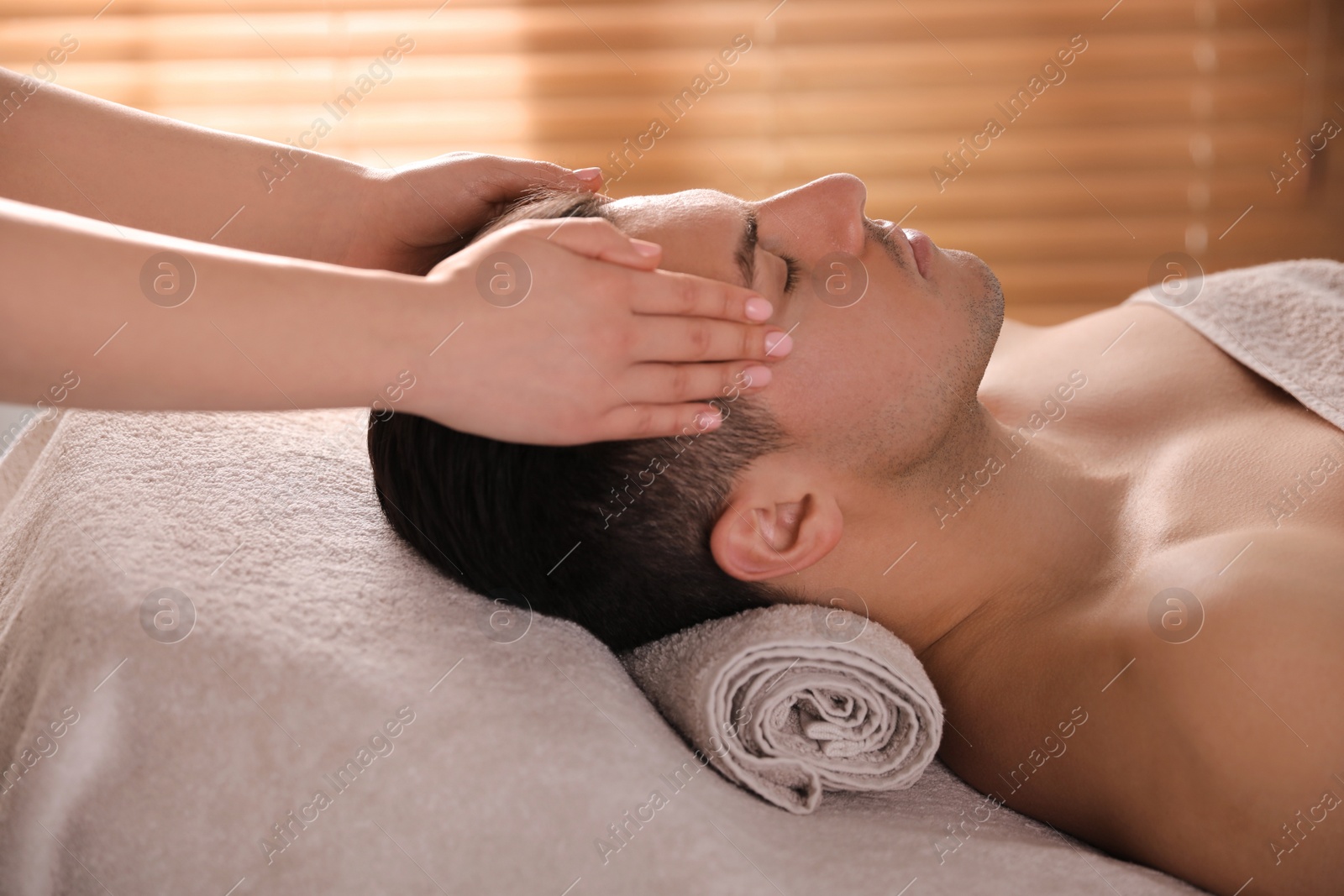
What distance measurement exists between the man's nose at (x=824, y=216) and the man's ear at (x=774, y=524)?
0.74 ft

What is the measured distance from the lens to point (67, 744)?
0.72 m

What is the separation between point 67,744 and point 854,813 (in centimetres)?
61

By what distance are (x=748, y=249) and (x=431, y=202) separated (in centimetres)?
37

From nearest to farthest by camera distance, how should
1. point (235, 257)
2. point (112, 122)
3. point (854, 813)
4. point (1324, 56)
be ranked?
point (235, 257), point (854, 813), point (112, 122), point (1324, 56)

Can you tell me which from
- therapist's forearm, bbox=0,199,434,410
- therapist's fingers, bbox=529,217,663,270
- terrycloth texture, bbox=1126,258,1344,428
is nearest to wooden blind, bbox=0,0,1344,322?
terrycloth texture, bbox=1126,258,1344,428

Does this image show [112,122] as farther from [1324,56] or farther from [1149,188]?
[1324,56]

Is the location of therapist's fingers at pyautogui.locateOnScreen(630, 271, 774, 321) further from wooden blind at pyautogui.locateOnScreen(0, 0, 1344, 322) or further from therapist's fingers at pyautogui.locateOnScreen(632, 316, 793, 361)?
wooden blind at pyautogui.locateOnScreen(0, 0, 1344, 322)

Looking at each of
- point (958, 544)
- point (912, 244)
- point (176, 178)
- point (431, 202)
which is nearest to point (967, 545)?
point (958, 544)

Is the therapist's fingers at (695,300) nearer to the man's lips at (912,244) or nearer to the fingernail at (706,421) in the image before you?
the fingernail at (706,421)

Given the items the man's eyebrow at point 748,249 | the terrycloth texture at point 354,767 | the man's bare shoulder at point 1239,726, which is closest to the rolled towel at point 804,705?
the terrycloth texture at point 354,767

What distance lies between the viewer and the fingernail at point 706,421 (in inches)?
32.3

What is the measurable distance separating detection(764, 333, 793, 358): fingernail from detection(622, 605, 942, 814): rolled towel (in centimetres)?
23

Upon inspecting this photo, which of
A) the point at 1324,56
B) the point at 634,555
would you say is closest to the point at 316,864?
the point at 634,555

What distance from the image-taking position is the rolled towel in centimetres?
83
